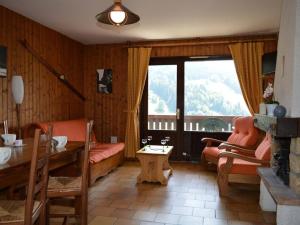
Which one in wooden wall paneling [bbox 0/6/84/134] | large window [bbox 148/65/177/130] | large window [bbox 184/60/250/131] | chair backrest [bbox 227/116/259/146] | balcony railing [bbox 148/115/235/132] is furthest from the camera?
large window [bbox 148/65/177/130]

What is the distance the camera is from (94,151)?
4156mm

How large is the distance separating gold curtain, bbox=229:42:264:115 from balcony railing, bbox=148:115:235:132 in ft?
1.78

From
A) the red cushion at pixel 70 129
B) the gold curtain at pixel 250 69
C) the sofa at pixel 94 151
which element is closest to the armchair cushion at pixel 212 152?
the gold curtain at pixel 250 69

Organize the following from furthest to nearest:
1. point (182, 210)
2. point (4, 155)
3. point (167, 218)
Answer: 1. point (182, 210)
2. point (167, 218)
3. point (4, 155)

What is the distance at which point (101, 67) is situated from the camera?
561 centimetres

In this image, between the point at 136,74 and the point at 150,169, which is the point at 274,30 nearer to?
the point at 136,74

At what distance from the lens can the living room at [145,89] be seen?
281 centimetres

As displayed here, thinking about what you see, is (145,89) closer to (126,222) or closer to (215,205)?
(215,205)

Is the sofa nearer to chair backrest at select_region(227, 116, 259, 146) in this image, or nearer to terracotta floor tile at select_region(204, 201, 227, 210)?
terracotta floor tile at select_region(204, 201, 227, 210)

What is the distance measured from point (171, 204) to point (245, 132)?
1993mm

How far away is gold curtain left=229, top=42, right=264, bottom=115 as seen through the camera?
15.6 ft

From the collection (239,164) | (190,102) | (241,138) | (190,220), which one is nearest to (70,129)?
(190,102)

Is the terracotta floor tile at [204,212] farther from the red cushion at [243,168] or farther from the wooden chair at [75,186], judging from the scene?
the wooden chair at [75,186]

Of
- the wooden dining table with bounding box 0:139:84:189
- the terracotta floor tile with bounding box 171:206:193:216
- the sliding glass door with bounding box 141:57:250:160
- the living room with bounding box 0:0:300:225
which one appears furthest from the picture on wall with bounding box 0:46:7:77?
the terracotta floor tile with bounding box 171:206:193:216
